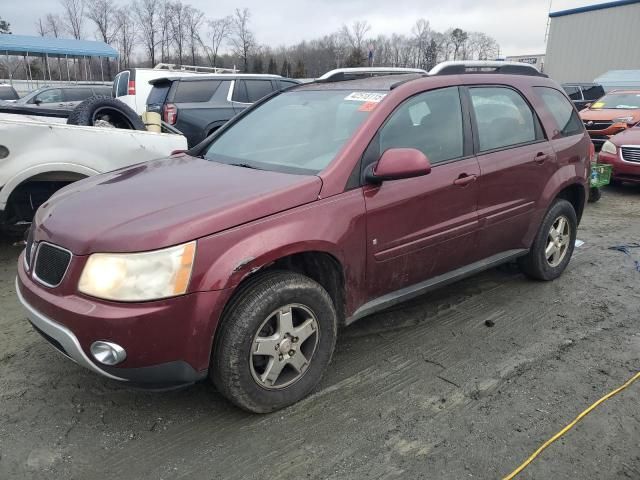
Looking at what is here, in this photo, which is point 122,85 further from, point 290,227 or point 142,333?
point 142,333

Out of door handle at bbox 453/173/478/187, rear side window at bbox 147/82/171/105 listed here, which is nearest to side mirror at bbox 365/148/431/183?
door handle at bbox 453/173/478/187

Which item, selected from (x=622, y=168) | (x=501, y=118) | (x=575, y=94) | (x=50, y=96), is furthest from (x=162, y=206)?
(x=575, y=94)

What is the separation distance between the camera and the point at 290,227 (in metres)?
2.64

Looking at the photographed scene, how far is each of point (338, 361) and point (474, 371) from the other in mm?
823

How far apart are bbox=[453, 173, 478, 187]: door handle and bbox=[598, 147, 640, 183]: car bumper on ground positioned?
6517mm

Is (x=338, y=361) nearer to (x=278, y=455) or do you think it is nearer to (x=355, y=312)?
(x=355, y=312)

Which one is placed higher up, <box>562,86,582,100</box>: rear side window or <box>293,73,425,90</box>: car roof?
<box>562,86,582,100</box>: rear side window

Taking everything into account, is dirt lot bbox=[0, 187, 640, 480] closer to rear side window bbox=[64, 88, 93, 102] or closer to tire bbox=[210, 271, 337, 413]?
tire bbox=[210, 271, 337, 413]

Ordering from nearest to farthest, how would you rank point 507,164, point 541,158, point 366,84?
point 366,84, point 507,164, point 541,158

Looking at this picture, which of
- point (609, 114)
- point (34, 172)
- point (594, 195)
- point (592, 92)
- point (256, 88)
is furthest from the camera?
point (592, 92)

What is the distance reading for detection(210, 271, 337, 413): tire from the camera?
8.21 ft

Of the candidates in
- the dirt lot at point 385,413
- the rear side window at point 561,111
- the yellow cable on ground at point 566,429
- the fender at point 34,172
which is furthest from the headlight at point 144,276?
the rear side window at point 561,111

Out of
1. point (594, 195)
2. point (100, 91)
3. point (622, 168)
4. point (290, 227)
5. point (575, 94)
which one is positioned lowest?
point (594, 195)

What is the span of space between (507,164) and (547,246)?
3.51 feet
